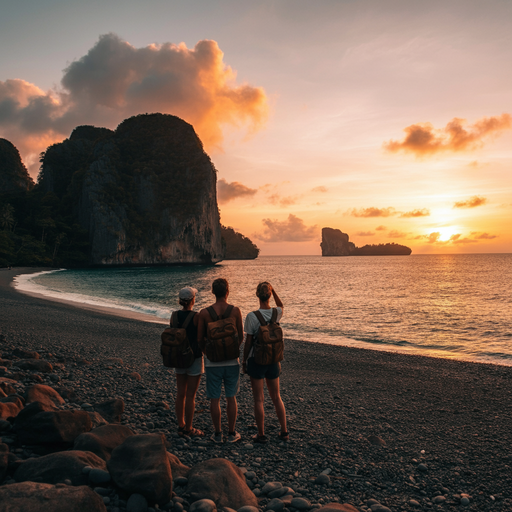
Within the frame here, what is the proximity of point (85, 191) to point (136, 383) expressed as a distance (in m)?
109

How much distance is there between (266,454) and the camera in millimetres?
4246

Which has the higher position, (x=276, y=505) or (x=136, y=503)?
(x=136, y=503)

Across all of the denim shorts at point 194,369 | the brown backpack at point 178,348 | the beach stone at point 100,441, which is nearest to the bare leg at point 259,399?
the denim shorts at point 194,369

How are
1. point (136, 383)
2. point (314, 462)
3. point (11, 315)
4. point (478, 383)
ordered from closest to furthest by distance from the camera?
point (314, 462) → point (136, 383) → point (478, 383) → point (11, 315)

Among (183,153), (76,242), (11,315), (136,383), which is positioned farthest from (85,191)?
(136,383)

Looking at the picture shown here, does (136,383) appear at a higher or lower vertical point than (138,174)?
lower

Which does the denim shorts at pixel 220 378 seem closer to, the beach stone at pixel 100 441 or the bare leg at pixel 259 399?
the bare leg at pixel 259 399

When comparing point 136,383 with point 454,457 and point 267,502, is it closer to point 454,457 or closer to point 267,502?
point 267,502

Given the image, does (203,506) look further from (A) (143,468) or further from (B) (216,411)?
(B) (216,411)

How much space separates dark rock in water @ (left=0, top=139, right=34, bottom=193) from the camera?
13238 centimetres

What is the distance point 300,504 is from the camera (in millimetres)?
3223

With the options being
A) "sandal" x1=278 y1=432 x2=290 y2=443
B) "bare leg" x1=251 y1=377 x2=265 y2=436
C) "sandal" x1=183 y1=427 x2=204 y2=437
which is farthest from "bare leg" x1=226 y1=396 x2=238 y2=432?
"sandal" x1=278 y1=432 x2=290 y2=443

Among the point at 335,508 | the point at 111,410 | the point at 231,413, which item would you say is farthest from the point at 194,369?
the point at 335,508

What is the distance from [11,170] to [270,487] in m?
166
